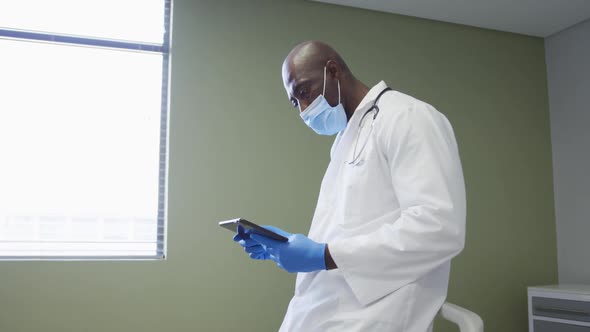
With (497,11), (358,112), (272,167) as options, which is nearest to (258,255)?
(358,112)

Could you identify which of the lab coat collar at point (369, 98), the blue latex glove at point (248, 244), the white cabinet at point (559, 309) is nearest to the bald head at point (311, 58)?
the lab coat collar at point (369, 98)

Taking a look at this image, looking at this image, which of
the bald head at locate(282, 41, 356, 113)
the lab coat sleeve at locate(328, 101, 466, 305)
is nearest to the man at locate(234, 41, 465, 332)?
the lab coat sleeve at locate(328, 101, 466, 305)

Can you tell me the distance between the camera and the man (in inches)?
44.8

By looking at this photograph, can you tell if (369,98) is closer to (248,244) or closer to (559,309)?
(248,244)

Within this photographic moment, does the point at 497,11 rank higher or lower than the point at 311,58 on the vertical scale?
higher

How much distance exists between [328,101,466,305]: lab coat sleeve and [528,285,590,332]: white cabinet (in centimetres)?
195

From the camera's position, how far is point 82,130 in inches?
109

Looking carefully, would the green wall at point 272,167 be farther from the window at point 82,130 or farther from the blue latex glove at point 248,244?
the blue latex glove at point 248,244

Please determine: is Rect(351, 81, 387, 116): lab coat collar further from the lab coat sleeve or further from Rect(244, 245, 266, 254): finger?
Rect(244, 245, 266, 254): finger

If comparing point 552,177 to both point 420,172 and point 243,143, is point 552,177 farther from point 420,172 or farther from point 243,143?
point 420,172

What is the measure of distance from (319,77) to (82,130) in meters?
1.67

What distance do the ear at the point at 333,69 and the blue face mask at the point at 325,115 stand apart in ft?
0.16

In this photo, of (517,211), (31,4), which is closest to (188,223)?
(31,4)

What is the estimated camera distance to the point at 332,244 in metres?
1.21
